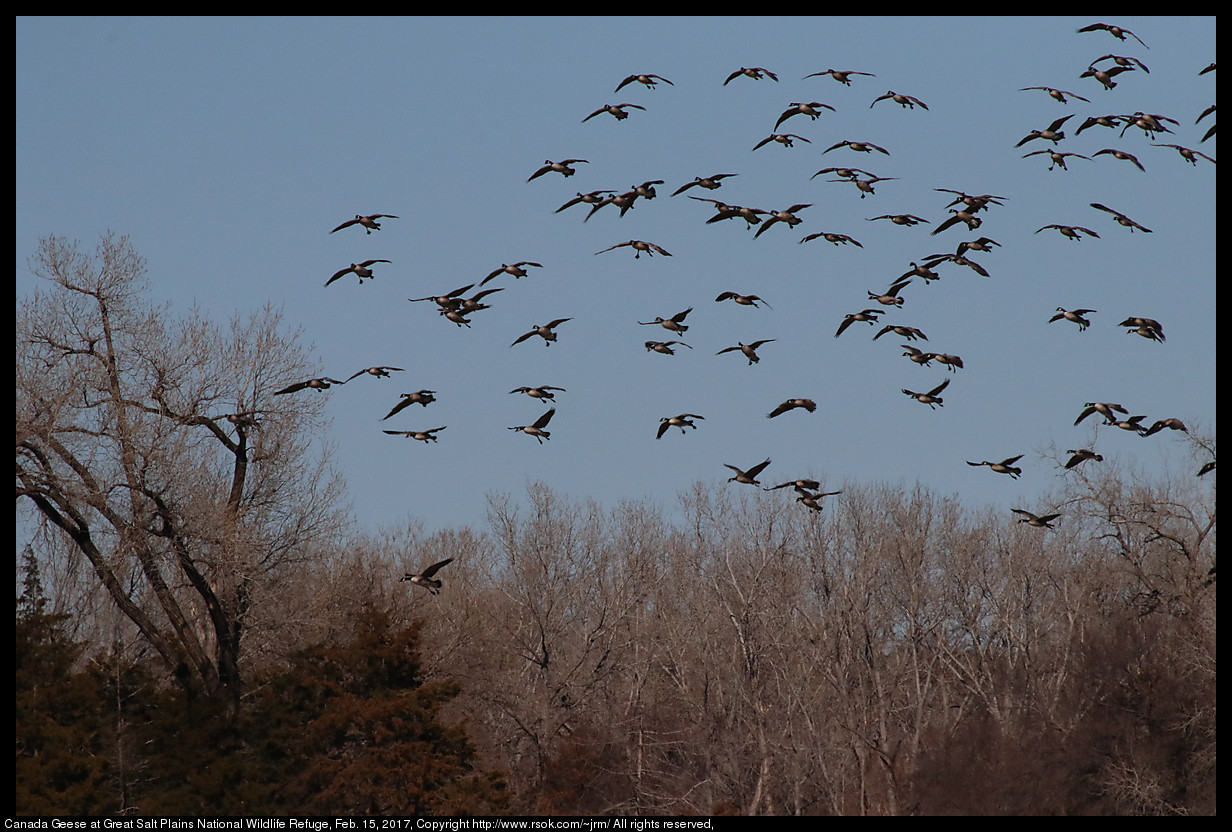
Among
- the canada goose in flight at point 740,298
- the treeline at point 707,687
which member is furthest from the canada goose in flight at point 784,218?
the treeline at point 707,687

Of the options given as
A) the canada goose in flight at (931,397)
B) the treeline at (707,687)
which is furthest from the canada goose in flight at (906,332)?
the treeline at (707,687)

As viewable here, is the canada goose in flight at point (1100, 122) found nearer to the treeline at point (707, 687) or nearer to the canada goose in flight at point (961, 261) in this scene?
the canada goose in flight at point (961, 261)

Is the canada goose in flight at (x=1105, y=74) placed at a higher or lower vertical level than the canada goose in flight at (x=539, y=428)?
higher

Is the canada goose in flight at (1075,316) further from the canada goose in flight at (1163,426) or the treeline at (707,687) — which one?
the treeline at (707,687)

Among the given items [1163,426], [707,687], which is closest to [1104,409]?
[1163,426]

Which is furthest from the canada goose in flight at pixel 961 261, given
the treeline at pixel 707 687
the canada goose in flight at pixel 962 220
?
the treeline at pixel 707 687

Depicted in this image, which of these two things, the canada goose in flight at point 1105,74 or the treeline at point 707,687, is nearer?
the canada goose in flight at point 1105,74

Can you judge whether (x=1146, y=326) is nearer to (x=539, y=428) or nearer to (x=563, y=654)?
(x=539, y=428)

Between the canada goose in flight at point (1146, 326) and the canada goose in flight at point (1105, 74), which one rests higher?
the canada goose in flight at point (1105, 74)

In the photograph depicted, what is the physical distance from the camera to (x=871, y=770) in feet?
153

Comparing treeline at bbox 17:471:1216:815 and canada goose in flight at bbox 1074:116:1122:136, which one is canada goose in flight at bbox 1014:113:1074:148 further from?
treeline at bbox 17:471:1216:815
